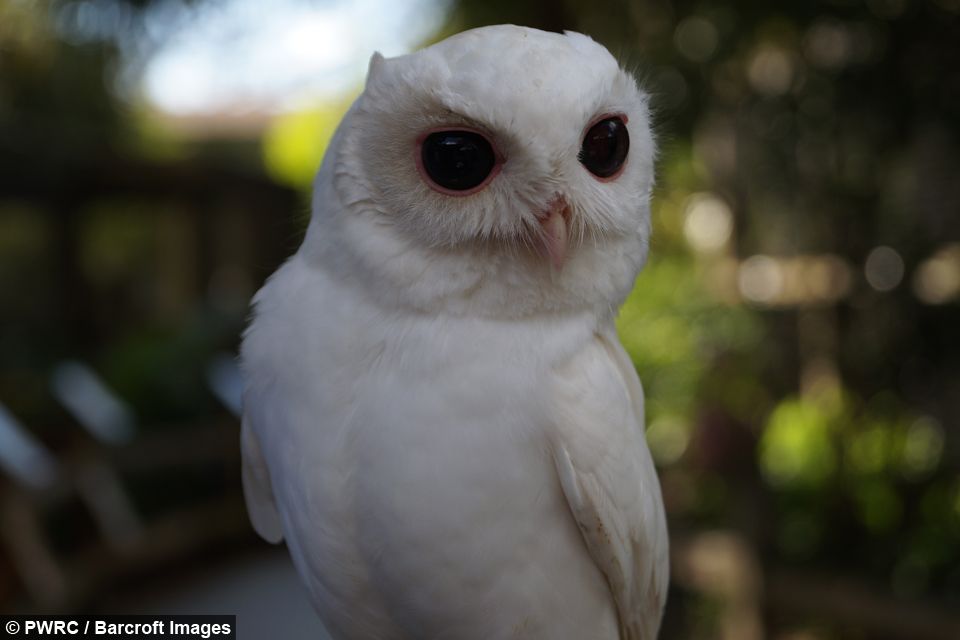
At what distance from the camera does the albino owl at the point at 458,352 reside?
99 centimetres

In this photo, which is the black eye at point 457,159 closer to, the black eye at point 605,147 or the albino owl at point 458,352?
the albino owl at point 458,352

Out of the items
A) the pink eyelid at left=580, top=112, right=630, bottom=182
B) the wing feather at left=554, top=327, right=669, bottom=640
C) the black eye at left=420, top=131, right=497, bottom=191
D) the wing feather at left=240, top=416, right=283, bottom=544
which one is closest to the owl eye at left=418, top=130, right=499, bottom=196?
the black eye at left=420, top=131, right=497, bottom=191

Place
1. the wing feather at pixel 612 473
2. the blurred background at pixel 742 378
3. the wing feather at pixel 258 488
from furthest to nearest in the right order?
1. the blurred background at pixel 742 378
2. the wing feather at pixel 258 488
3. the wing feather at pixel 612 473

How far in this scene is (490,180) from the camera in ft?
3.33

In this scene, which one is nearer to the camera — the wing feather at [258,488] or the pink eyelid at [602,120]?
the pink eyelid at [602,120]

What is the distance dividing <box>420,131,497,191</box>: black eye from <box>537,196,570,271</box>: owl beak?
0.29ft

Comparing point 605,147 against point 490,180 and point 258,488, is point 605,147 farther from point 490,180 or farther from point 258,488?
point 258,488

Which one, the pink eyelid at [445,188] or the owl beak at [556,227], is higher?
the pink eyelid at [445,188]

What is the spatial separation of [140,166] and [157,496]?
3397 millimetres

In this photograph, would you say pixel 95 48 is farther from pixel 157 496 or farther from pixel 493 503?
pixel 493 503

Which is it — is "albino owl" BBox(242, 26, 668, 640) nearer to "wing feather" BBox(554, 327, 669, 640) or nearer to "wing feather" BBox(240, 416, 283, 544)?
"wing feather" BBox(554, 327, 669, 640)

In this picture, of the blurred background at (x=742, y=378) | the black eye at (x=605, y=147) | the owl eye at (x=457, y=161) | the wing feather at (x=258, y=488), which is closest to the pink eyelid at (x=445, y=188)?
the owl eye at (x=457, y=161)

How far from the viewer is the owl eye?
0.95 metres

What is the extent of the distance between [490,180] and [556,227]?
10cm
